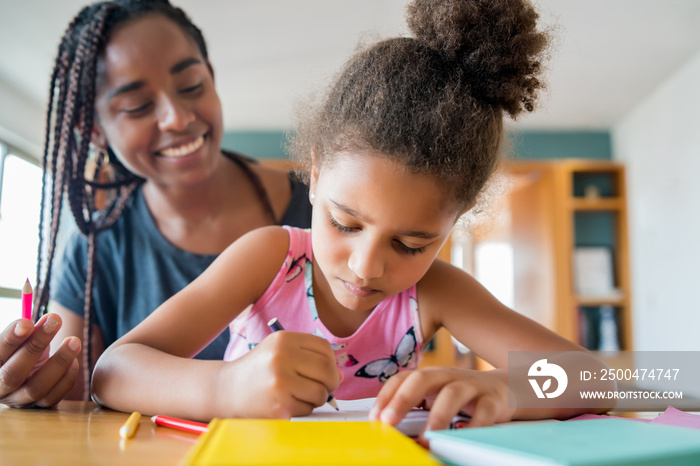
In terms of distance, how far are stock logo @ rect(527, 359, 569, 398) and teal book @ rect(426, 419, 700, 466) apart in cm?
22

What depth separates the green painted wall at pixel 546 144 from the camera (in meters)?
4.97

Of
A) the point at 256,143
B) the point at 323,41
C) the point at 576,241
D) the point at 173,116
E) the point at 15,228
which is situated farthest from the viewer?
the point at 256,143

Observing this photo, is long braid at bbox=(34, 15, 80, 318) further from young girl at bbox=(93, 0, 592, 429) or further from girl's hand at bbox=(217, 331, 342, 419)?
girl's hand at bbox=(217, 331, 342, 419)

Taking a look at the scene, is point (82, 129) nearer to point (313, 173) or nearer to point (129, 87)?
point (129, 87)

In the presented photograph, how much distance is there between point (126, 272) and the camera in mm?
1343

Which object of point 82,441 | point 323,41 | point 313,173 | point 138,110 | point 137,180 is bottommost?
point 82,441

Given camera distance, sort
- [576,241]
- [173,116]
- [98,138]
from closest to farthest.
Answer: [173,116], [98,138], [576,241]

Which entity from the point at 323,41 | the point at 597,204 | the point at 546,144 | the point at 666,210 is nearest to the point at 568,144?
the point at 546,144

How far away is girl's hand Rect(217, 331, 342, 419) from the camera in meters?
0.54

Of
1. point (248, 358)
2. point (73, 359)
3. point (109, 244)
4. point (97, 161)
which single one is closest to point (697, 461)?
point (248, 358)

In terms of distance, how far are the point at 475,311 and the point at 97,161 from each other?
3.45 ft

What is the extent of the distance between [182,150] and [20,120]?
3496mm

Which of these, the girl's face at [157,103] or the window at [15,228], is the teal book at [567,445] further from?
the window at [15,228]

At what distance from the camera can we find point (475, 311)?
873 mm
